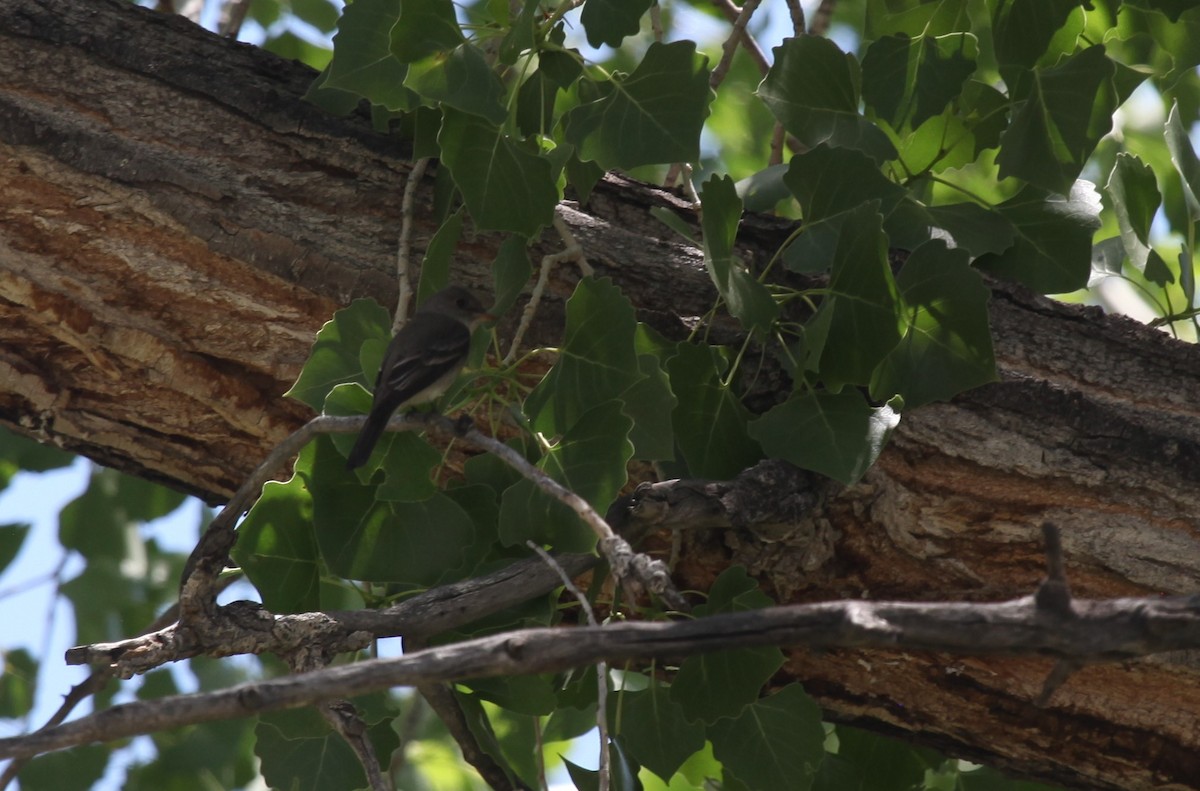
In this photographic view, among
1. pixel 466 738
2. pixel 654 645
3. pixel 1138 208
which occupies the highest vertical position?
pixel 1138 208

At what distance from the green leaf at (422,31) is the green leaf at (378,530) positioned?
0.87 meters

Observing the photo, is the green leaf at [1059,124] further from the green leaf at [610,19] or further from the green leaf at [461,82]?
the green leaf at [461,82]

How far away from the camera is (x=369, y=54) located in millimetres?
2668

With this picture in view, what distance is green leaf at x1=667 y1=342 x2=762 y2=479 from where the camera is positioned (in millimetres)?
2648

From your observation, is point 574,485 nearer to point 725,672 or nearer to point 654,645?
point 725,672

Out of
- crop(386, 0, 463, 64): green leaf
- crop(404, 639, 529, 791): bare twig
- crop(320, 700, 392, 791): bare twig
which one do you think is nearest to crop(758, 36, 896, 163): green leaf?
crop(386, 0, 463, 64): green leaf

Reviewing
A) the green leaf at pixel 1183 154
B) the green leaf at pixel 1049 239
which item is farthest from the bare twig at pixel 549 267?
the green leaf at pixel 1183 154

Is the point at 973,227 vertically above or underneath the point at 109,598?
above

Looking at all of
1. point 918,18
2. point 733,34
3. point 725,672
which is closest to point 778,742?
point 725,672

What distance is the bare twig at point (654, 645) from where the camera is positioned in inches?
57.0

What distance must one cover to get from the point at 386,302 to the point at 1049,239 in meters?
1.68

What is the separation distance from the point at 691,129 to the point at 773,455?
0.74m

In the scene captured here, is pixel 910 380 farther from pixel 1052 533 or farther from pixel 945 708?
pixel 1052 533

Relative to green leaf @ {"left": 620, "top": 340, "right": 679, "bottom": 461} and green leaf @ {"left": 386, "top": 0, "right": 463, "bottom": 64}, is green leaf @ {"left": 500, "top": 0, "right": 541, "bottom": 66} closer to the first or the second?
green leaf @ {"left": 386, "top": 0, "right": 463, "bottom": 64}
